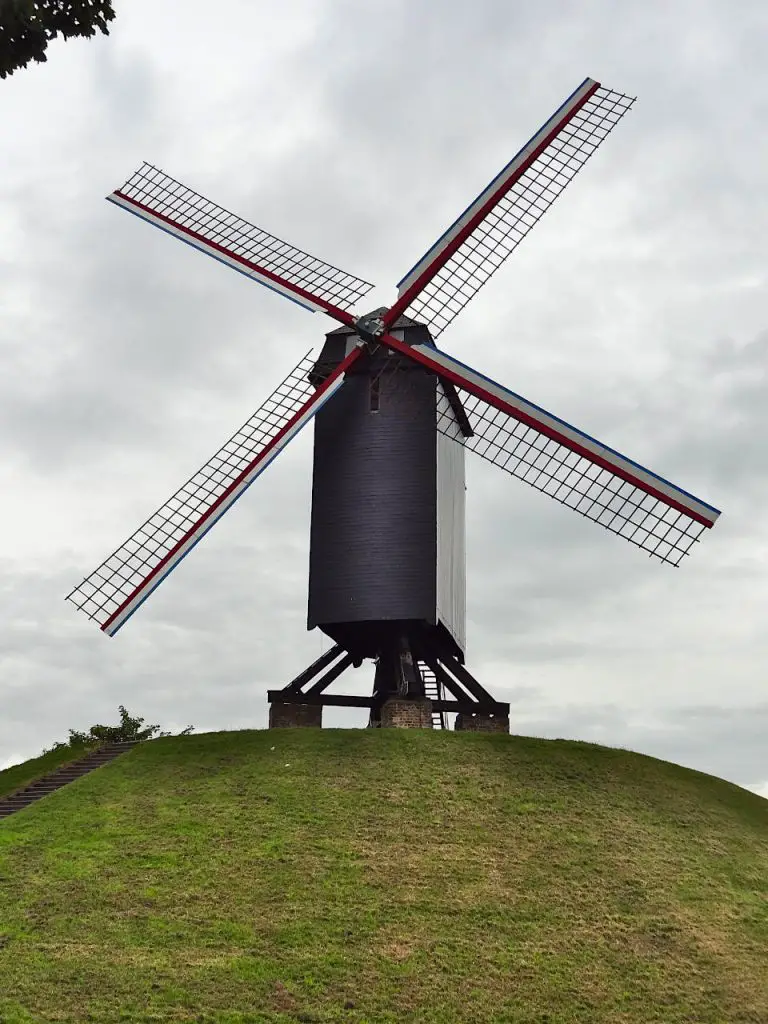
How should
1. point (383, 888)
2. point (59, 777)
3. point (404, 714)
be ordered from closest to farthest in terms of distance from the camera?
point (383, 888), point (59, 777), point (404, 714)

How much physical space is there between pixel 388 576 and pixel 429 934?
1142cm

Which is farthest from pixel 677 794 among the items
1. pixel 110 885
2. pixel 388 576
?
pixel 110 885

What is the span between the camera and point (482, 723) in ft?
104

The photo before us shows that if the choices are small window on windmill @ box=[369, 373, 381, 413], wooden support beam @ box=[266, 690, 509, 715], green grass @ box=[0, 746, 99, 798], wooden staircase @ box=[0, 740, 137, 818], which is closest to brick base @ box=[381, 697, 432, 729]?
wooden support beam @ box=[266, 690, 509, 715]

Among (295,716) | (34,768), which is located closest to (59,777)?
(34,768)

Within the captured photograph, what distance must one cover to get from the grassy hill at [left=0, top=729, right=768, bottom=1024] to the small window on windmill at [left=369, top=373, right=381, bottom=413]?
28.2ft

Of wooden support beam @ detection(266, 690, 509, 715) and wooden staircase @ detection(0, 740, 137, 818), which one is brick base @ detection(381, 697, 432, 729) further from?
wooden staircase @ detection(0, 740, 137, 818)

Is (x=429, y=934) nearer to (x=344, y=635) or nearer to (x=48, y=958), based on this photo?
(x=48, y=958)

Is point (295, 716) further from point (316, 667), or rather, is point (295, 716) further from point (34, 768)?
point (34, 768)

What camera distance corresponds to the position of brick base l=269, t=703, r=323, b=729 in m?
31.2

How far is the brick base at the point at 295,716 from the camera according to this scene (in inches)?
1230

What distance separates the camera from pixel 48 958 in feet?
64.1

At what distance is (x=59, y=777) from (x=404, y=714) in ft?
29.3

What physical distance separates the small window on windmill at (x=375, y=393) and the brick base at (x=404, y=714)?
776 centimetres
